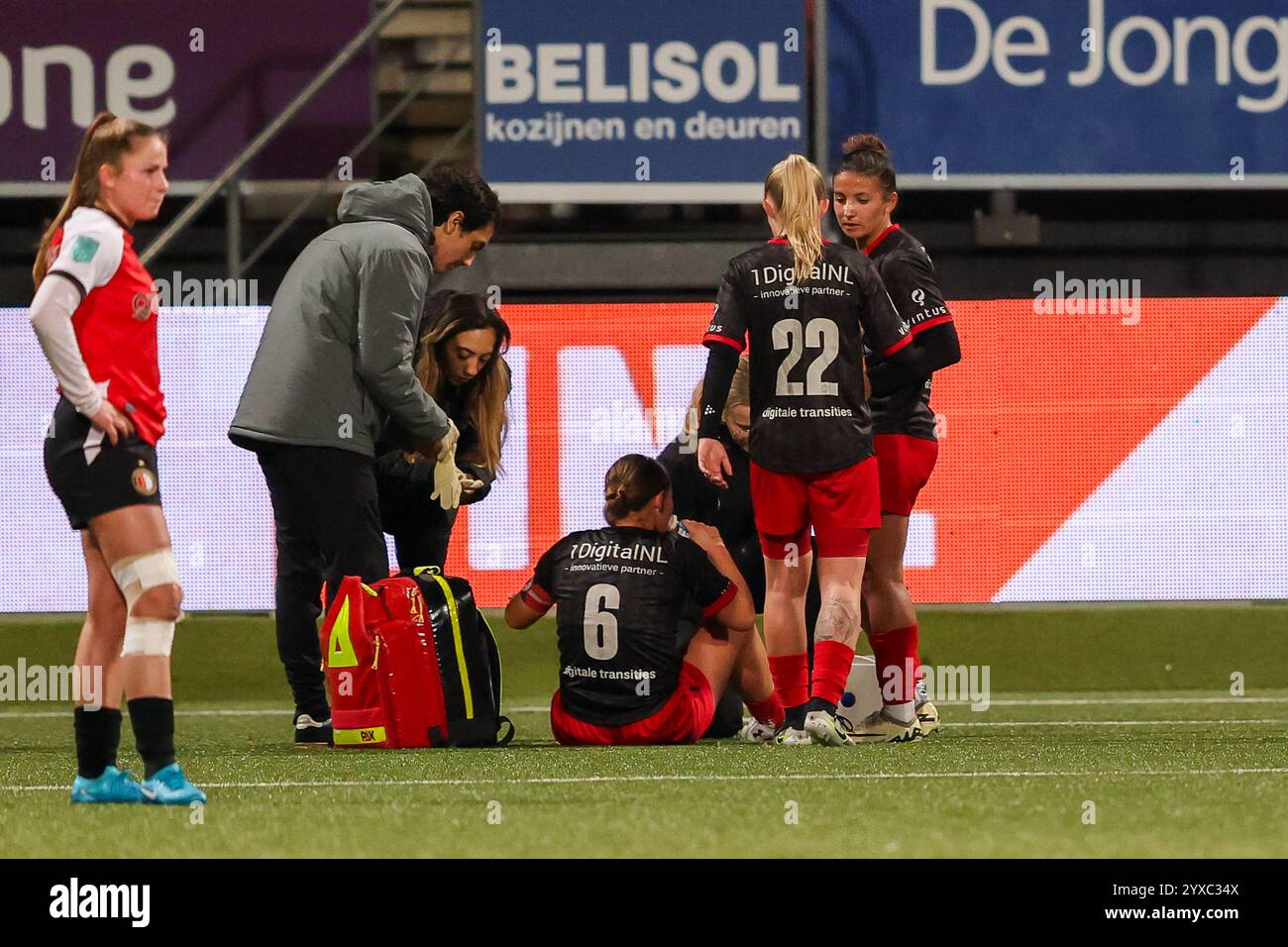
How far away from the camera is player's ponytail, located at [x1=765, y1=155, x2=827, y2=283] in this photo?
5.60 m

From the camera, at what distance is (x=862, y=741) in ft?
19.1

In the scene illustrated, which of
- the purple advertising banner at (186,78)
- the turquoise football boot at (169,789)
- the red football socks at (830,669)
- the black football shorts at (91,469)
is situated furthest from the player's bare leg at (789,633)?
the purple advertising banner at (186,78)

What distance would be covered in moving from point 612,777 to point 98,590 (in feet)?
4.07

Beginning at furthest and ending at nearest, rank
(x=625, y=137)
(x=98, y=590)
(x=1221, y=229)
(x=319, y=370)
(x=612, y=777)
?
(x=1221, y=229)
(x=625, y=137)
(x=319, y=370)
(x=612, y=777)
(x=98, y=590)

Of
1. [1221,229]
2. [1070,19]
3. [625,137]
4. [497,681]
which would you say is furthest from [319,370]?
[1221,229]

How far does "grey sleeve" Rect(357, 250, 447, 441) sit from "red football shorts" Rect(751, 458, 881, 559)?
0.97 meters

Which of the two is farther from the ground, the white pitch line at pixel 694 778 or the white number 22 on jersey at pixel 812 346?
the white number 22 on jersey at pixel 812 346

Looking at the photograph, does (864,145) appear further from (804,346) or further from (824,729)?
(824,729)

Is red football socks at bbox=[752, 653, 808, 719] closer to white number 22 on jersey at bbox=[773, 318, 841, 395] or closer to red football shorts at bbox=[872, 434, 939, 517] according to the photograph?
red football shorts at bbox=[872, 434, 939, 517]

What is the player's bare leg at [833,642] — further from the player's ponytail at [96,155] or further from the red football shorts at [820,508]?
the player's ponytail at [96,155]

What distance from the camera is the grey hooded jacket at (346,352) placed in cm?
540

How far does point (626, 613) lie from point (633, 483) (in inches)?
15.0

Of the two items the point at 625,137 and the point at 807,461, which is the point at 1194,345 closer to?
the point at 625,137
